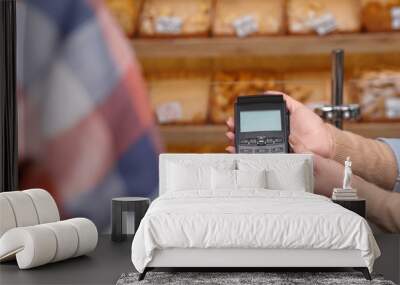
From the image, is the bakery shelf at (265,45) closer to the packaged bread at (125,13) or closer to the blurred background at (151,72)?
the blurred background at (151,72)

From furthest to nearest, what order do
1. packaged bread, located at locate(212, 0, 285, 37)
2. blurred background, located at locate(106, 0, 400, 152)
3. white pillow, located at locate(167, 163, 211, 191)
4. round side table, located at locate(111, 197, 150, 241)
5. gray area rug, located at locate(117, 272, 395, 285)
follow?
packaged bread, located at locate(212, 0, 285, 37) → blurred background, located at locate(106, 0, 400, 152) → round side table, located at locate(111, 197, 150, 241) → white pillow, located at locate(167, 163, 211, 191) → gray area rug, located at locate(117, 272, 395, 285)

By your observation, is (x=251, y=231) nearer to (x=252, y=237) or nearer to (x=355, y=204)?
(x=252, y=237)

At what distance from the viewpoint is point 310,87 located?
236 inches

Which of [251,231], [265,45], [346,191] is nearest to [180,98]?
[265,45]

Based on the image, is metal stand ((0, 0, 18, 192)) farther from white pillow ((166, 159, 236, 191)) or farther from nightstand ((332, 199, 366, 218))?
nightstand ((332, 199, 366, 218))

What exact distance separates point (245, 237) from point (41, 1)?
3.24m

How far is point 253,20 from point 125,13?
99cm

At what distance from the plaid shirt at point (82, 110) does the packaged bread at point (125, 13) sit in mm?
56

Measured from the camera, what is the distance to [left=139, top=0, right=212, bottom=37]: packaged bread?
19.9 ft

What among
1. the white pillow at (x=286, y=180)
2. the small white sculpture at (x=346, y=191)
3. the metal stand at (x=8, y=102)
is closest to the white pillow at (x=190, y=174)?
the white pillow at (x=286, y=180)

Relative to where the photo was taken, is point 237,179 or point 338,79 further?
point 338,79

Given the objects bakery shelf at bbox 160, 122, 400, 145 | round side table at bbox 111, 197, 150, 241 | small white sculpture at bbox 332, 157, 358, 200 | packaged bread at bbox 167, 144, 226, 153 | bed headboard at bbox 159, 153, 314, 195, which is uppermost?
bakery shelf at bbox 160, 122, 400, 145

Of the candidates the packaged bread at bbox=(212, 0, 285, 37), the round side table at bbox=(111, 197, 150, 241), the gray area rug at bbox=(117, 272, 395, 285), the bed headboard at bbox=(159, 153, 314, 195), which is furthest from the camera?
the packaged bread at bbox=(212, 0, 285, 37)

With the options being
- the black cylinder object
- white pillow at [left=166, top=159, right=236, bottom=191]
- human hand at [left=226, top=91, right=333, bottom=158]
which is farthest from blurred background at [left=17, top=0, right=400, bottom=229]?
white pillow at [left=166, top=159, right=236, bottom=191]
